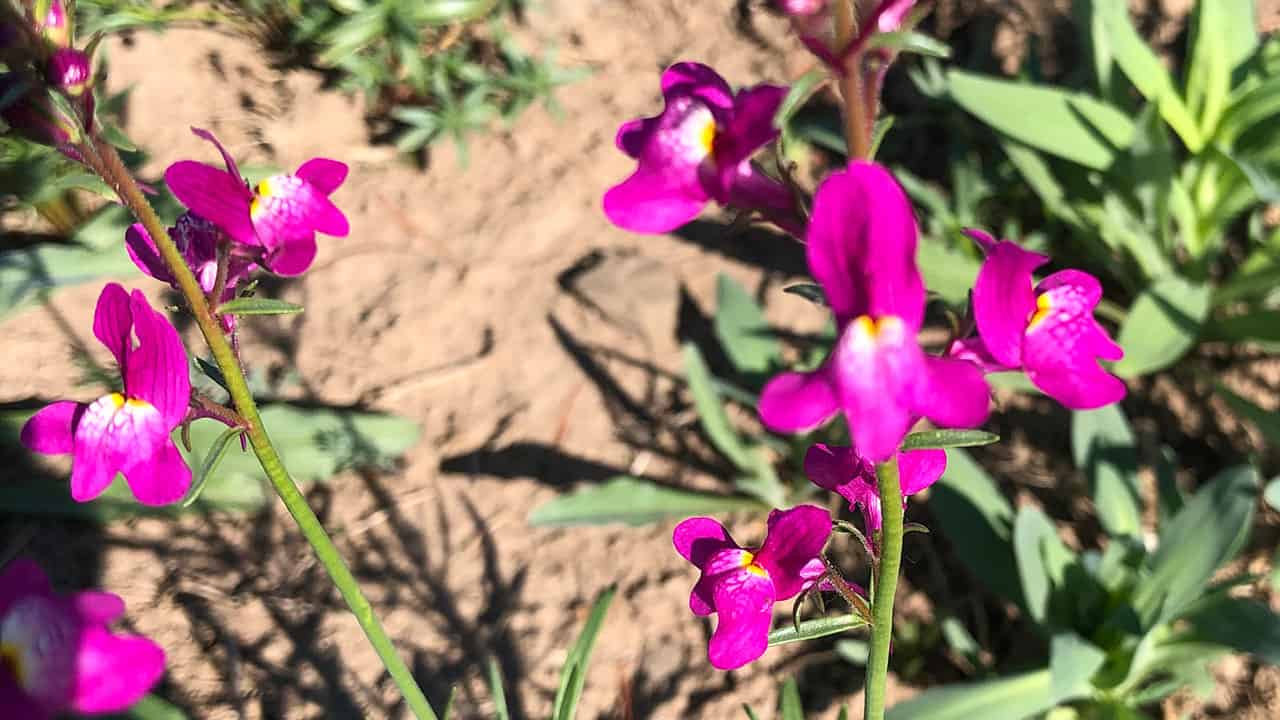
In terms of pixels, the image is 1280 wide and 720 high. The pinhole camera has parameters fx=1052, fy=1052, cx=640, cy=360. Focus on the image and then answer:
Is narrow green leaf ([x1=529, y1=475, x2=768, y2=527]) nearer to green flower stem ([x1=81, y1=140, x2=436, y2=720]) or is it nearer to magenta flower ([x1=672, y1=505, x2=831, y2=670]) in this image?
green flower stem ([x1=81, y1=140, x2=436, y2=720])

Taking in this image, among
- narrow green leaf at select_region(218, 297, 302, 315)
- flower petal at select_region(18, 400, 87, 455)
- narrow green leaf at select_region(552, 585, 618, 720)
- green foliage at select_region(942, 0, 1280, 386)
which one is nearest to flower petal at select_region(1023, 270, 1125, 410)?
narrow green leaf at select_region(218, 297, 302, 315)

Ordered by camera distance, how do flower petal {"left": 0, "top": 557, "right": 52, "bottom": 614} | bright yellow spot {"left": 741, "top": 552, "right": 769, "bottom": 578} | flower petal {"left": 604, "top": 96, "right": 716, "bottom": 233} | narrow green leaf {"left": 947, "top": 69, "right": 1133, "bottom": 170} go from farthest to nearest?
narrow green leaf {"left": 947, "top": 69, "right": 1133, "bottom": 170}, bright yellow spot {"left": 741, "top": 552, "right": 769, "bottom": 578}, flower petal {"left": 604, "top": 96, "right": 716, "bottom": 233}, flower petal {"left": 0, "top": 557, "right": 52, "bottom": 614}

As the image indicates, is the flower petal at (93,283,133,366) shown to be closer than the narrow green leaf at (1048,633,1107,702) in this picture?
Yes

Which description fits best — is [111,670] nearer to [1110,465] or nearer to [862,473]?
[862,473]

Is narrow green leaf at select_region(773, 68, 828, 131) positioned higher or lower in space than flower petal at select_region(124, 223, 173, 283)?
higher

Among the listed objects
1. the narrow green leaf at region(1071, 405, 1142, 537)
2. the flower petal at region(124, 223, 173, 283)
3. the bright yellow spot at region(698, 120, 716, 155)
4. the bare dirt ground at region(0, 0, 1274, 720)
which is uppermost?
the bright yellow spot at region(698, 120, 716, 155)

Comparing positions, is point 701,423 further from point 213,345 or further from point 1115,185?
point 213,345

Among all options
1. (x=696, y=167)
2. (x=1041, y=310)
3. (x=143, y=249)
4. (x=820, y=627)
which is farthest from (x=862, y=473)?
(x=143, y=249)
